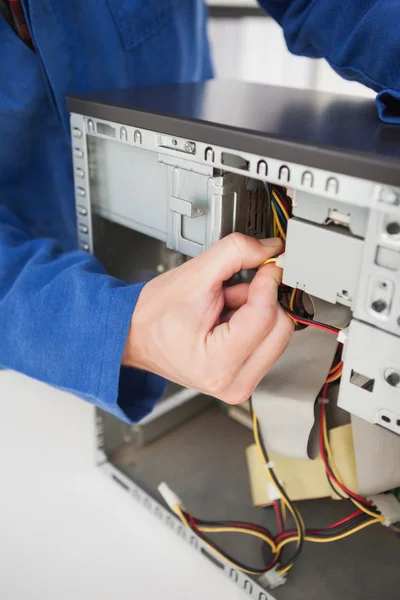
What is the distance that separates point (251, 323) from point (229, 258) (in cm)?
6

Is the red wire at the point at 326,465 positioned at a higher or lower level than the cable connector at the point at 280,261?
lower

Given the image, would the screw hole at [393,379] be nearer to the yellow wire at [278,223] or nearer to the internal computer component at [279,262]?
the internal computer component at [279,262]

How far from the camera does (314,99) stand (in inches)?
25.2

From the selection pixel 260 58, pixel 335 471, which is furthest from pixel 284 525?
pixel 260 58

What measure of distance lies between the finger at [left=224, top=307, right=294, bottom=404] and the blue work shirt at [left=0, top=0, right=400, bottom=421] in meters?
0.11

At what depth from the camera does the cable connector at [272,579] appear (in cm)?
63

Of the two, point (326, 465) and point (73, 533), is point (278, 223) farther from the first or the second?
point (73, 533)

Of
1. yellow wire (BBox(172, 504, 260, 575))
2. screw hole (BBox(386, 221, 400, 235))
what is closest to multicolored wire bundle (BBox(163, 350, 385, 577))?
yellow wire (BBox(172, 504, 260, 575))

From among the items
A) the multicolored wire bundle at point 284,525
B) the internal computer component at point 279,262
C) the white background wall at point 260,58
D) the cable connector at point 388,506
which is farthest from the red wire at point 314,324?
the white background wall at point 260,58

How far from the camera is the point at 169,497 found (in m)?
0.73

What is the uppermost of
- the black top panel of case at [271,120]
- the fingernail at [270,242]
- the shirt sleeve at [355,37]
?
the shirt sleeve at [355,37]

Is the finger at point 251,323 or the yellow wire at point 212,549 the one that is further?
the yellow wire at point 212,549

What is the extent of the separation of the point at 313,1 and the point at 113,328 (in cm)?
46

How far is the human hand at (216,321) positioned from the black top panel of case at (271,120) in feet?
0.29
